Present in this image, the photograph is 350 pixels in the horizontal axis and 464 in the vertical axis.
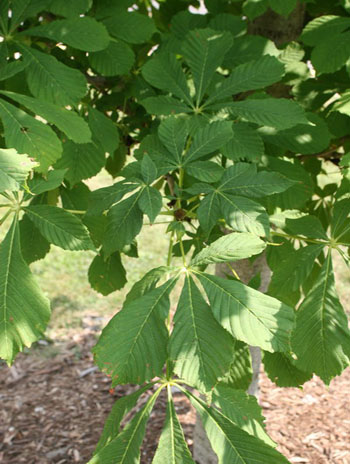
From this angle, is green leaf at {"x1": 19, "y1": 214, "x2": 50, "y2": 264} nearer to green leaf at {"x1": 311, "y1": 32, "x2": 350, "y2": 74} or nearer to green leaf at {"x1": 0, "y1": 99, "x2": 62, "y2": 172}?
green leaf at {"x1": 0, "y1": 99, "x2": 62, "y2": 172}

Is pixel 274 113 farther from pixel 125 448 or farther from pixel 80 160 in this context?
pixel 125 448

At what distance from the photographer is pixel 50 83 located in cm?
119

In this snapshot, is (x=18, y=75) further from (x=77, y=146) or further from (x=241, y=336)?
(x=241, y=336)

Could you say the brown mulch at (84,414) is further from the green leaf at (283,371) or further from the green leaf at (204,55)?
the green leaf at (204,55)

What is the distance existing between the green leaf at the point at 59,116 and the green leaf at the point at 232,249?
0.40m

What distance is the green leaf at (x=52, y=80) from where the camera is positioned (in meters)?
1.18

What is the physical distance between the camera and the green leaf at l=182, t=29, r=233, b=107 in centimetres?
133

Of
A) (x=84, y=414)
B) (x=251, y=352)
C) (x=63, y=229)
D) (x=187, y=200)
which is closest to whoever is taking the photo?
(x=63, y=229)

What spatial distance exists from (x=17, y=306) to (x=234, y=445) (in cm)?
48

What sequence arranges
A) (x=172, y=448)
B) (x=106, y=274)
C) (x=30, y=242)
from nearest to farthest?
(x=172, y=448)
(x=30, y=242)
(x=106, y=274)

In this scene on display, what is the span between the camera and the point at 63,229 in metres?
Result: 1.00

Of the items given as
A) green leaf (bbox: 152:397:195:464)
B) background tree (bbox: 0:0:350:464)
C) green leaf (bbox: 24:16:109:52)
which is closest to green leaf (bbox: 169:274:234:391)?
background tree (bbox: 0:0:350:464)

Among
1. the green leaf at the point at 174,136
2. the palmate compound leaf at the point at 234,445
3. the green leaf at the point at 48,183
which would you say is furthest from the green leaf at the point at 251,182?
the palmate compound leaf at the point at 234,445

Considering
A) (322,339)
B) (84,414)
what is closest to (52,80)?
(322,339)
